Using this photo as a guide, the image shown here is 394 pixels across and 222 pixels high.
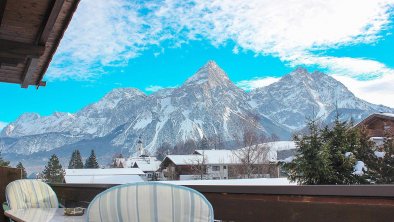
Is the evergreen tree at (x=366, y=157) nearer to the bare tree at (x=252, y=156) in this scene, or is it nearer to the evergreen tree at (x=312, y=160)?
the evergreen tree at (x=312, y=160)

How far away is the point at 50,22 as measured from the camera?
2.88 metres

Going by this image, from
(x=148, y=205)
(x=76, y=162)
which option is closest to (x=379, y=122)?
(x=148, y=205)

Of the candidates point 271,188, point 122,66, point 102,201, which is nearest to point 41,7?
point 102,201

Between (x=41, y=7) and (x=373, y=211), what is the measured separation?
91.7 inches

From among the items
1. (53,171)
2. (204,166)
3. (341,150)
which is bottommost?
(53,171)

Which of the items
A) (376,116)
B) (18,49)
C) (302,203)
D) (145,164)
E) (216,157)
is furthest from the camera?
(145,164)

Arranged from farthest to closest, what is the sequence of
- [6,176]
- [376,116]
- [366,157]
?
[376,116] < [366,157] < [6,176]

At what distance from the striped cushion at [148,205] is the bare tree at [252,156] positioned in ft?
→ 109

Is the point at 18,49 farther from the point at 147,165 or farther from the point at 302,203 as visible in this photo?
the point at 147,165

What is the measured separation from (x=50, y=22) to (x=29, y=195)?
187 cm

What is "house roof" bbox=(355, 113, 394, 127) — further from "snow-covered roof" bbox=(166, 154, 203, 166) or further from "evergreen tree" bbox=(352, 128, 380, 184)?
"snow-covered roof" bbox=(166, 154, 203, 166)

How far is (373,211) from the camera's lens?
5.12ft

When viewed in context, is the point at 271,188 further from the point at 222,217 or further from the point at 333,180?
the point at 333,180

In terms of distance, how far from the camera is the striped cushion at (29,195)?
149 inches
